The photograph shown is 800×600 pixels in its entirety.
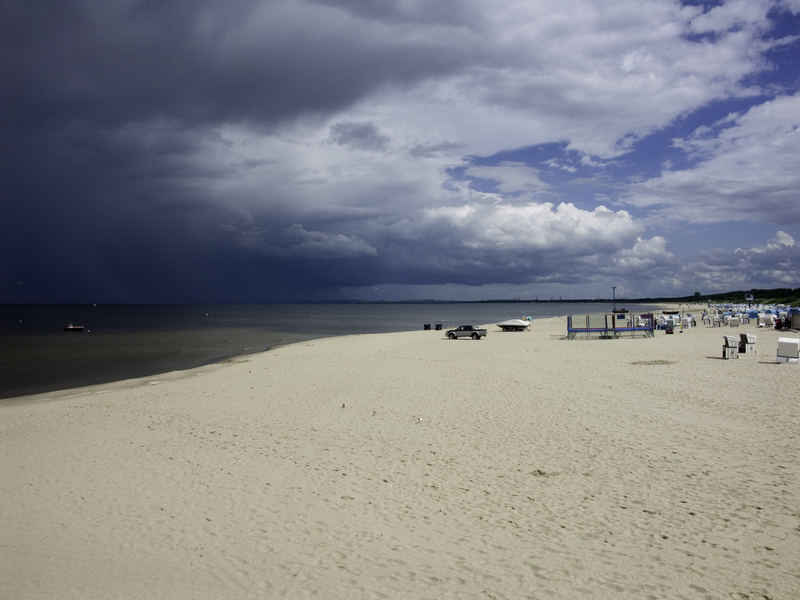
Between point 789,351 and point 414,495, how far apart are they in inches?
742

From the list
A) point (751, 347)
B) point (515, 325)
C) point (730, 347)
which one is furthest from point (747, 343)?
point (515, 325)

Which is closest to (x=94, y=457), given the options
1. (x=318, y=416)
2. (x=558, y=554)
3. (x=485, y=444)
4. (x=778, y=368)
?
(x=318, y=416)

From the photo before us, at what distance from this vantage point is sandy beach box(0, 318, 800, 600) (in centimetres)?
569

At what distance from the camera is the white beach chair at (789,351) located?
65.2 ft

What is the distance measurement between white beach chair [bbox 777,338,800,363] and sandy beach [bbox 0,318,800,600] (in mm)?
4010

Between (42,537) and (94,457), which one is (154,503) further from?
(94,457)

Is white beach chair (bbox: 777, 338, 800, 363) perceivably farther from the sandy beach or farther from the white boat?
the white boat

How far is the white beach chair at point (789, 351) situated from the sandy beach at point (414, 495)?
4010 millimetres

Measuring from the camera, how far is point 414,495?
26.4 feet

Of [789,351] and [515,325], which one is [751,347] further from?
[515,325]

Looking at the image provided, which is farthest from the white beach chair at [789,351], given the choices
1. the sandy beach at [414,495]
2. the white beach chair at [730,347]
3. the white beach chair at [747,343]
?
the sandy beach at [414,495]

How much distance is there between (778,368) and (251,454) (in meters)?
18.7

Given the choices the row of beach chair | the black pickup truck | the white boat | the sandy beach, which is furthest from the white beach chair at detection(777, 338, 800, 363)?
the white boat

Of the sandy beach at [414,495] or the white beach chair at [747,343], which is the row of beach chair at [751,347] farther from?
the sandy beach at [414,495]
